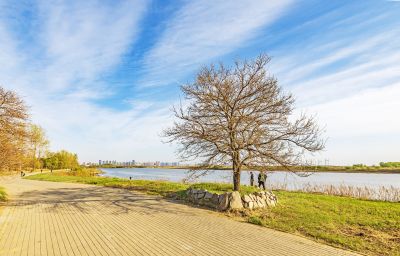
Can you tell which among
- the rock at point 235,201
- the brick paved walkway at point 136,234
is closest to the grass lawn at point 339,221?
the rock at point 235,201

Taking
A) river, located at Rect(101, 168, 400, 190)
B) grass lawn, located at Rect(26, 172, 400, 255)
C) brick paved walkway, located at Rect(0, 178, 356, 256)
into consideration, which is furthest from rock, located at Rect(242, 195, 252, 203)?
river, located at Rect(101, 168, 400, 190)

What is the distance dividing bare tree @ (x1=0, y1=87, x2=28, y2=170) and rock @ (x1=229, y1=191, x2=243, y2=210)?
39.0 ft

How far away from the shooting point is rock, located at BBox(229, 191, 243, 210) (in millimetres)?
14609

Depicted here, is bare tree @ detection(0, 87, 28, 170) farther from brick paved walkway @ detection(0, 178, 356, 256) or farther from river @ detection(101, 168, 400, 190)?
river @ detection(101, 168, 400, 190)

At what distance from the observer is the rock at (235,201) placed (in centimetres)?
1461

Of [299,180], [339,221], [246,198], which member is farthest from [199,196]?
[299,180]

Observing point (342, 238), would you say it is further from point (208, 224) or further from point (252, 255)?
point (208, 224)

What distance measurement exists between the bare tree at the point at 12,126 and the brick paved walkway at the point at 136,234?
3122 millimetres

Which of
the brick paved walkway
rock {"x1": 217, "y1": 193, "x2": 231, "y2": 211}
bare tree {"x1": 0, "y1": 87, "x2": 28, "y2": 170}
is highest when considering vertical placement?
bare tree {"x1": 0, "y1": 87, "x2": 28, "y2": 170}

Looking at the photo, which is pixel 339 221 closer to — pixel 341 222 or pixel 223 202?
pixel 341 222

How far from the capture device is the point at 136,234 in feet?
33.9

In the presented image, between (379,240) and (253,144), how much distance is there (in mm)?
7197

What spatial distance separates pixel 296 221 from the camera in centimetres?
1237

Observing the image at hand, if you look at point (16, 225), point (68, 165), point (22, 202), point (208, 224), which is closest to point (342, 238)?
point (208, 224)
